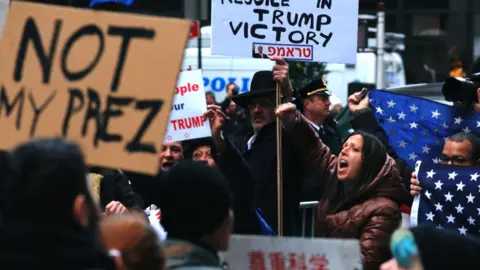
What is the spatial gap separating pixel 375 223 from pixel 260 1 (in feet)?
6.19

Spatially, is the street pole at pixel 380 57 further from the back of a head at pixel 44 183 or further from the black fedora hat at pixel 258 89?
the back of a head at pixel 44 183

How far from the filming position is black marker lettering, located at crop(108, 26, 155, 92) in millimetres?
4320

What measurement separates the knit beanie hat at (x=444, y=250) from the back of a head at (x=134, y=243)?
0.76 m

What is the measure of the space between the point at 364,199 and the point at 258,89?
1771 mm

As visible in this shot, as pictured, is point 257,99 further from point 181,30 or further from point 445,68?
point 445,68

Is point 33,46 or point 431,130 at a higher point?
Answer: point 33,46

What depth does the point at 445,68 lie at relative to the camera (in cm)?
2844

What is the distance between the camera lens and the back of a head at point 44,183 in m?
3.16

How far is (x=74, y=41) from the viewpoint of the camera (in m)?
4.47

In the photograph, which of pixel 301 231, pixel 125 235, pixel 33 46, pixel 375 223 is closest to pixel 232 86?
pixel 301 231

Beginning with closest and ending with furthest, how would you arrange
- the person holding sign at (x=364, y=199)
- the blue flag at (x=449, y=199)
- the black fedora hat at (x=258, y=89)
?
the person holding sign at (x=364, y=199)
the blue flag at (x=449, y=199)
the black fedora hat at (x=258, y=89)

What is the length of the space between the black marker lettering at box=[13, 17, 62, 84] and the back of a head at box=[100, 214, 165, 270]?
1085mm

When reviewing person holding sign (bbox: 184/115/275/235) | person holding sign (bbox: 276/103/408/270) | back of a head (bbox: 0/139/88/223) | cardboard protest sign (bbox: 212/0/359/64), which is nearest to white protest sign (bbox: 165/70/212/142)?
cardboard protest sign (bbox: 212/0/359/64)

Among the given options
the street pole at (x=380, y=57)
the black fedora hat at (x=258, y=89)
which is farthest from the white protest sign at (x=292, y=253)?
the street pole at (x=380, y=57)
